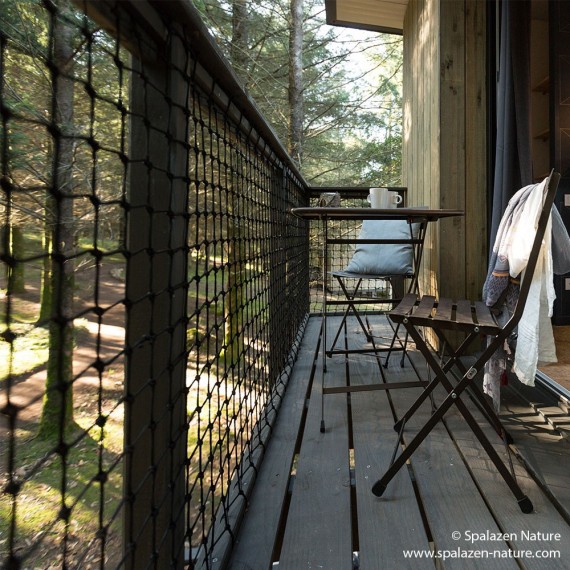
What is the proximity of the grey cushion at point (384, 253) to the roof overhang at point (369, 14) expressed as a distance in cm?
276

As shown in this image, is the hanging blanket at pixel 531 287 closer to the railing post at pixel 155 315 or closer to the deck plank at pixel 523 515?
the deck plank at pixel 523 515

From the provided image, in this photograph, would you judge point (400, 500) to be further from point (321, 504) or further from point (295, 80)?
point (295, 80)

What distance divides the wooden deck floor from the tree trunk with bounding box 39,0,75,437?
707 mm

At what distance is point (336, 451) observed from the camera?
1.66 metres

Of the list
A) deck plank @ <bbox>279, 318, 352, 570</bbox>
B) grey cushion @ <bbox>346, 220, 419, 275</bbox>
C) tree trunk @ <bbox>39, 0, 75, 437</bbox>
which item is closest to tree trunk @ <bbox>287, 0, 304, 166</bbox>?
tree trunk @ <bbox>39, 0, 75, 437</bbox>

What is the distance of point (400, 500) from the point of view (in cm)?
133

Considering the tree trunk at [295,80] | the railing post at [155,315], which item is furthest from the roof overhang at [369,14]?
the railing post at [155,315]

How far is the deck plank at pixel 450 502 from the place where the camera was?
1.13 m

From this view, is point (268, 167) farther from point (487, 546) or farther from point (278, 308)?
point (487, 546)

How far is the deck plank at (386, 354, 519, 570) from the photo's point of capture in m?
1.13

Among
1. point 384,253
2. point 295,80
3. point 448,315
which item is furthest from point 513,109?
point 295,80

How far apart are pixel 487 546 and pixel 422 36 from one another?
3717 mm

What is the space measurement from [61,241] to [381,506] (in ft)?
3.95

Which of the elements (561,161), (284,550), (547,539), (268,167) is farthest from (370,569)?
(561,161)
